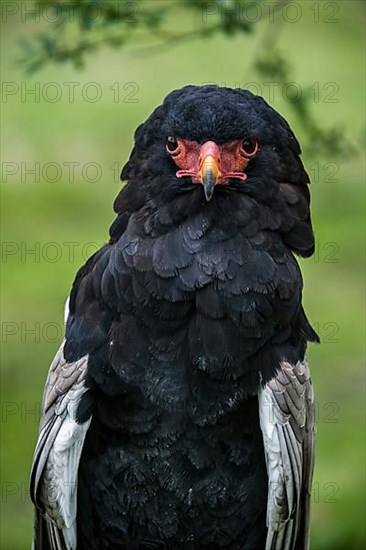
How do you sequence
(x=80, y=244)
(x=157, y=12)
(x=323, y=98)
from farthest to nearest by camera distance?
(x=323, y=98) → (x=80, y=244) → (x=157, y=12)

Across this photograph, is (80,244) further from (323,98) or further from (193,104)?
(193,104)

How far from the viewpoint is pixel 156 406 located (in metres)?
6.04

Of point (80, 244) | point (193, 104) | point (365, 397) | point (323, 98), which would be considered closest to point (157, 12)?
point (193, 104)

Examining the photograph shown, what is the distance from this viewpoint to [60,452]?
6.12m

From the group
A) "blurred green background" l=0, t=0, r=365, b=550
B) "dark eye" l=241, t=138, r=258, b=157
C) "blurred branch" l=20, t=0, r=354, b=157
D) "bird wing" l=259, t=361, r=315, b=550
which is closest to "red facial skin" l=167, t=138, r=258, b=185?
"dark eye" l=241, t=138, r=258, b=157

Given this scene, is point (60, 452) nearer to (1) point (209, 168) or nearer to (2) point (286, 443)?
(2) point (286, 443)

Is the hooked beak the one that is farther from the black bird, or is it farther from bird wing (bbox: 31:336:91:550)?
bird wing (bbox: 31:336:91:550)

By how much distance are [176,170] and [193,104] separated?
0.27 meters

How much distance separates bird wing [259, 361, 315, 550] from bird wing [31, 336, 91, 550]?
0.75 m

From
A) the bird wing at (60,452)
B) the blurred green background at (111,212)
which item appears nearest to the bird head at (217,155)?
the bird wing at (60,452)

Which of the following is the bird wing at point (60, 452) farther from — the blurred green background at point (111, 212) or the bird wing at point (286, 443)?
the blurred green background at point (111, 212)

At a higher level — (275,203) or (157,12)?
(157,12)

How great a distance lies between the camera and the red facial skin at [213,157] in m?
5.79

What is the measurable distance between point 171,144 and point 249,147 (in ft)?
1.01
